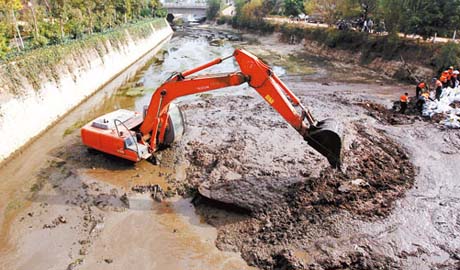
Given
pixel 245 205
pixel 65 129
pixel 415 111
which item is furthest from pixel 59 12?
pixel 415 111

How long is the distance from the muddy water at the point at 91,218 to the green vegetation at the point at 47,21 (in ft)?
20.2

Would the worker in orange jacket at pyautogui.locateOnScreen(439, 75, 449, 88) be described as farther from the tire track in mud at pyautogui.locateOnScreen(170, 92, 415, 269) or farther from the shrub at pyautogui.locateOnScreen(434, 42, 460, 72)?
the tire track in mud at pyautogui.locateOnScreen(170, 92, 415, 269)

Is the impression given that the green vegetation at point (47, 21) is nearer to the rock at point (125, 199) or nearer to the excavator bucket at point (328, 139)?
the rock at point (125, 199)

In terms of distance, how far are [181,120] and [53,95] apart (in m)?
8.03

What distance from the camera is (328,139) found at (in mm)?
8594

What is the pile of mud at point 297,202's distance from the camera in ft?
24.4

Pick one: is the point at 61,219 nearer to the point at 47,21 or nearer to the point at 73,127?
the point at 73,127

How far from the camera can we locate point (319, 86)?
2189cm

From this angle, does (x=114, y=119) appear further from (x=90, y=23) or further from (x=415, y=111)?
(x=90, y=23)

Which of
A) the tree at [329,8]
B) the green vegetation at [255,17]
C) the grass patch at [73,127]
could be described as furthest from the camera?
the green vegetation at [255,17]

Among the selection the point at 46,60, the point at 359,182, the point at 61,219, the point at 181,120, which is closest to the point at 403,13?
the point at 359,182

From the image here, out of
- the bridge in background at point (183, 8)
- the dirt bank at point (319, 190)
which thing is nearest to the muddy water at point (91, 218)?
the dirt bank at point (319, 190)

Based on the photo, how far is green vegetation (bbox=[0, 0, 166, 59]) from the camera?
17.1m

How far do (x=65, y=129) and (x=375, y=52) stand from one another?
77.1ft
